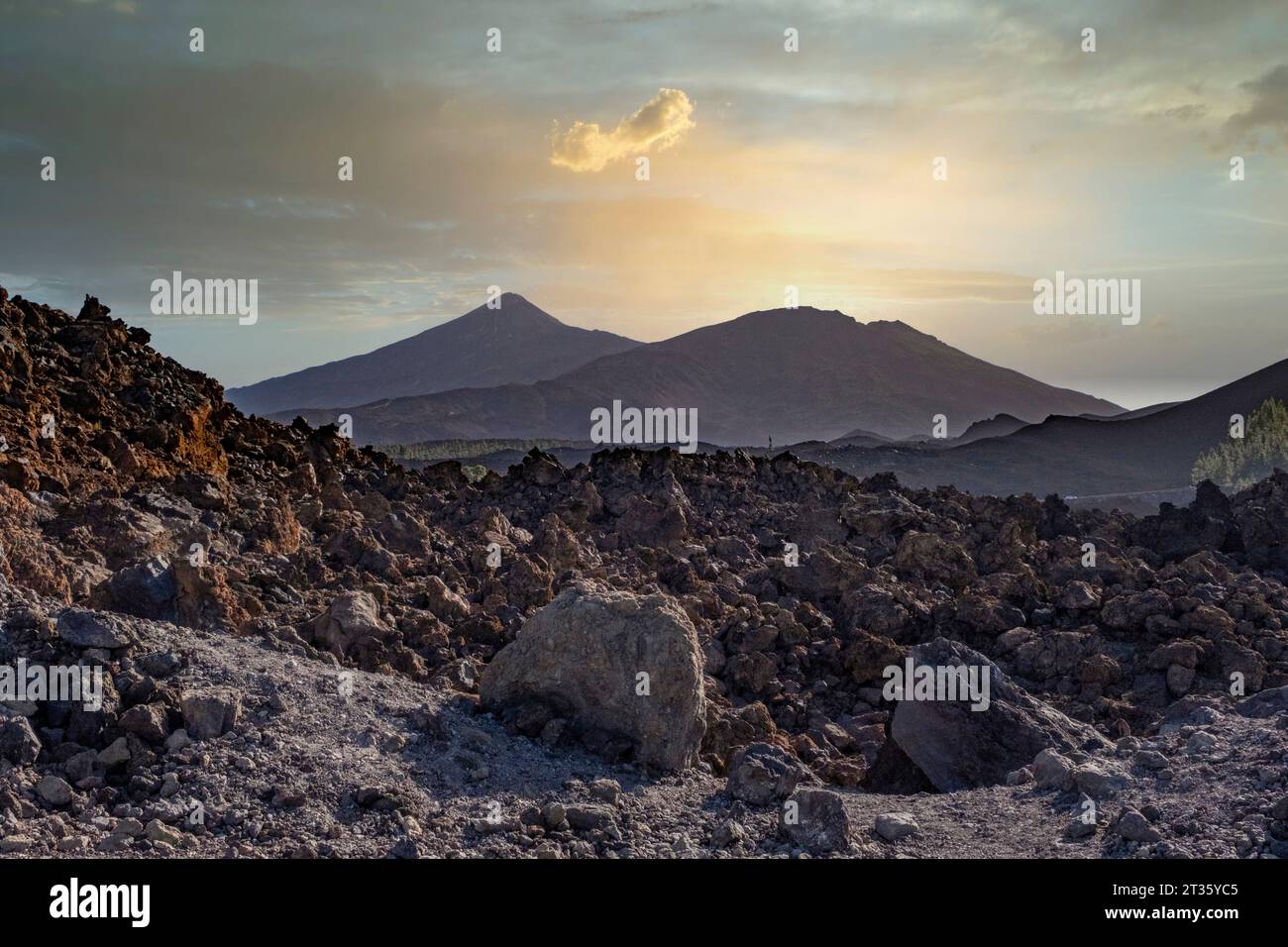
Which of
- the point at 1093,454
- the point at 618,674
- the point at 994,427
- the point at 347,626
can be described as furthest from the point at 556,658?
the point at 994,427

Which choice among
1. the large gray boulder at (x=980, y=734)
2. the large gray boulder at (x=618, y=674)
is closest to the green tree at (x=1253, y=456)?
the large gray boulder at (x=980, y=734)

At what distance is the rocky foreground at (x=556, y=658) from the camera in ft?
17.5

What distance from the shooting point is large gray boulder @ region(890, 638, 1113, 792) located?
24.2ft

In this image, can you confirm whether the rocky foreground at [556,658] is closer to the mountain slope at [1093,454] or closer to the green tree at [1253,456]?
the green tree at [1253,456]

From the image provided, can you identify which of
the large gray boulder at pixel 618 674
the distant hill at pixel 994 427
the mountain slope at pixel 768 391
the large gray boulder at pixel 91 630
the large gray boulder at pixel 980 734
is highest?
the mountain slope at pixel 768 391

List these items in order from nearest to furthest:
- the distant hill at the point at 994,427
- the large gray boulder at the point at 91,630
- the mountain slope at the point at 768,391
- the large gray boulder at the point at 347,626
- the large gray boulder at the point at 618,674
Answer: the large gray boulder at the point at 91,630
the large gray boulder at the point at 618,674
the large gray boulder at the point at 347,626
the distant hill at the point at 994,427
the mountain slope at the point at 768,391

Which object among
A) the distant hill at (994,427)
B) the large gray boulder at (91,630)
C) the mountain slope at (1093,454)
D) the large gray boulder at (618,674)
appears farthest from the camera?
the distant hill at (994,427)

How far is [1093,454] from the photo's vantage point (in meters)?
65.4

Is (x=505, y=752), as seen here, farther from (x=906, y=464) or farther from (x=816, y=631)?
(x=906, y=464)

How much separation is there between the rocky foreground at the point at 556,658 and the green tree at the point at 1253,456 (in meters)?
36.8

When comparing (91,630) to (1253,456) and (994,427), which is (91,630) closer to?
(1253,456)

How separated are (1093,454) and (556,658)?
2574 inches

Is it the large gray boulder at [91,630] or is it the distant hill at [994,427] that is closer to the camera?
the large gray boulder at [91,630]
